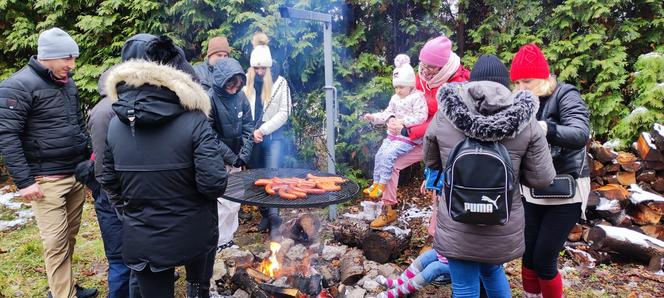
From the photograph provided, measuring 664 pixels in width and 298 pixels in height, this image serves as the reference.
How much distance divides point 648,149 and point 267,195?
4.53 metres

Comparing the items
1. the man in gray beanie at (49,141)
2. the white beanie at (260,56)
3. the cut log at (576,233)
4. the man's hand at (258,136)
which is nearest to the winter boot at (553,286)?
the cut log at (576,233)

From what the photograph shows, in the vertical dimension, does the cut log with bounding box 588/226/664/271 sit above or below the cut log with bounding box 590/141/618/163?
below

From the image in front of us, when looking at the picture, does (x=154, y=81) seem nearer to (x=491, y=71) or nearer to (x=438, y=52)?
(x=491, y=71)

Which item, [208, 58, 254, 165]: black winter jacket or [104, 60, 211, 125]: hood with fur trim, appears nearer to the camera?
[104, 60, 211, 125]: hood with fur trim

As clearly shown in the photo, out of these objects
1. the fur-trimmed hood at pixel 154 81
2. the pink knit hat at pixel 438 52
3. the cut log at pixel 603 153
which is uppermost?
the pink knit hat at pixel 438 52

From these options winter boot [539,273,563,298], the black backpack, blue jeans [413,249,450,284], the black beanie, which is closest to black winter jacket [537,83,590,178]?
the black beanie

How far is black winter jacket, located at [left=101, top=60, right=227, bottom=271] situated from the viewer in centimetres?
256

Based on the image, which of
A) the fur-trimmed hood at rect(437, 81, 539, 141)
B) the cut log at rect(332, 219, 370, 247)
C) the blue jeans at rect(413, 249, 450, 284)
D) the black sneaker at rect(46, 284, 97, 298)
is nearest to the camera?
the fur-trimmed hood at rect(437, 81, 539, 141)

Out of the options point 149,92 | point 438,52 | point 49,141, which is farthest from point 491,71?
point 49,141

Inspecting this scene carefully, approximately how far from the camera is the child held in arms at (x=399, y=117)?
505 centimetres

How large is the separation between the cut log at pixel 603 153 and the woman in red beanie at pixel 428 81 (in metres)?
2.03

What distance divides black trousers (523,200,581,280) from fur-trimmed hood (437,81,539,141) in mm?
1009

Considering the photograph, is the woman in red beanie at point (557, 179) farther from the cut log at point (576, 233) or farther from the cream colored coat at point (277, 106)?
the cream colored coat at point (277, 106)

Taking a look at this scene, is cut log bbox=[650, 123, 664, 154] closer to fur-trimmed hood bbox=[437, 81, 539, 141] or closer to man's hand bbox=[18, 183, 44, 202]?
fur-trimmed hood bbox=[437, 81, 539, 141]
